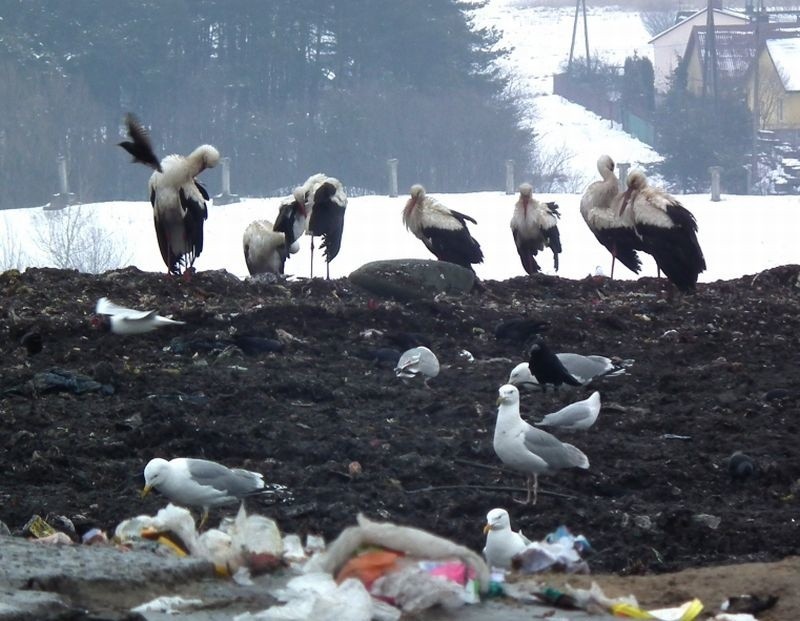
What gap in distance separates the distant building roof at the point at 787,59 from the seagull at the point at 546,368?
164 feet

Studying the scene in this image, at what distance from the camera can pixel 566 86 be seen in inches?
2643

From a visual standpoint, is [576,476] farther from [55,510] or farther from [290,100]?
[290,100]

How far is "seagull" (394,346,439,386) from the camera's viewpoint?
9836 millimetres

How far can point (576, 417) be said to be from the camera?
8305 millimetres

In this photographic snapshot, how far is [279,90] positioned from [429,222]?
116ft

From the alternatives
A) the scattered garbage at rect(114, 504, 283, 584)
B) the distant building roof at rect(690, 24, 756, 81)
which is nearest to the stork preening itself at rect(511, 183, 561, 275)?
the scattered garbage at rect(114, 504, 283, 584)

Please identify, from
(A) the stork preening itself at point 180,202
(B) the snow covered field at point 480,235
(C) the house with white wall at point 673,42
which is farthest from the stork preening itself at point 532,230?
(C) the house with white wall at point 673,42

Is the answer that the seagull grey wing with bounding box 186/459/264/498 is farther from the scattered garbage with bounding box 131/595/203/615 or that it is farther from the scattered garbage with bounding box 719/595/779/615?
the scattered garbage with bounding box 719/595/779/615

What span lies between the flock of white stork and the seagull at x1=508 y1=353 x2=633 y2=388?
14.6 ft

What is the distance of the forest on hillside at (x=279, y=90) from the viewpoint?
47.4 meters

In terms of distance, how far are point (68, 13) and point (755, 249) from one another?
77.4ft

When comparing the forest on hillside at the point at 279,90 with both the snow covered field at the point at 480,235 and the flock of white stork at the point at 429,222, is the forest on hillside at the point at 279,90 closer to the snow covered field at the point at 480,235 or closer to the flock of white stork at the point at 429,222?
the snow covered field at the point at 480,235

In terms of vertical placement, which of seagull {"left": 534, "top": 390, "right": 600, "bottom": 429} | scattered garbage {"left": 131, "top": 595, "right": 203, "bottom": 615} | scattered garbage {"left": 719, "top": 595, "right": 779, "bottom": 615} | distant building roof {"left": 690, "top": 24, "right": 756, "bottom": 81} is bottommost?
scattered garbage {"left": 719, "top": 595, "right": 779, "bottom": 615}

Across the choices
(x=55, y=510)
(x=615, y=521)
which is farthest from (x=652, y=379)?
(x=55, y=510)
